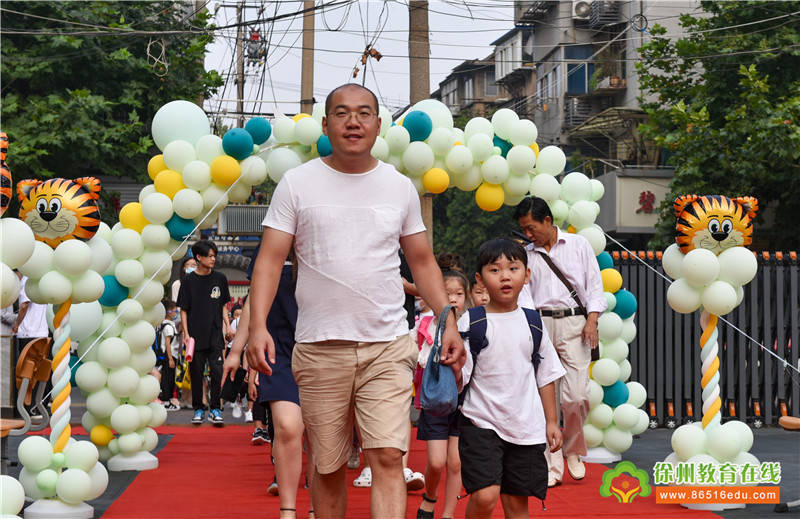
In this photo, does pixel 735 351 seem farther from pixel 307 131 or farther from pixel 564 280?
pixel 307 131

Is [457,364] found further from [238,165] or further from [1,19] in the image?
[1,19]

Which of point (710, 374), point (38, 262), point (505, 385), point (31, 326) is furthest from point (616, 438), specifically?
point (31, 326)

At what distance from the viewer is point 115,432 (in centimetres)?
916

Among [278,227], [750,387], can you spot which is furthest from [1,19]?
[278,227]

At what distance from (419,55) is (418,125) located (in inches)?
186

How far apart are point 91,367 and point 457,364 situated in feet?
16.6

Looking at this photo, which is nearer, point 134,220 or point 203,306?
point 134,220

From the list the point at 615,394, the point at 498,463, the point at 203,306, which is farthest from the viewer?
the point at 203,306

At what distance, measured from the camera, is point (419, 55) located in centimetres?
1338

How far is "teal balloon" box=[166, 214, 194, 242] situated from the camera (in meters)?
8.63

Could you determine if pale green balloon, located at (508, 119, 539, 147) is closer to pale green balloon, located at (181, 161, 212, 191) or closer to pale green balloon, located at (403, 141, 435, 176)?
pale green balloon, located at (403, 141, 435, 176)

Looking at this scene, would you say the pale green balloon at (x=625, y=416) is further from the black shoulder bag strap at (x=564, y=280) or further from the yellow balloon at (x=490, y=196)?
the yellow balloon at (x=490, y=196)

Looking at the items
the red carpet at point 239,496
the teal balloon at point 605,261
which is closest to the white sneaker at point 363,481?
the red carpet at point 239,496

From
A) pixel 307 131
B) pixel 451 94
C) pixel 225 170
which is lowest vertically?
pixel 225 170
